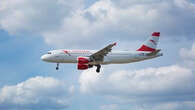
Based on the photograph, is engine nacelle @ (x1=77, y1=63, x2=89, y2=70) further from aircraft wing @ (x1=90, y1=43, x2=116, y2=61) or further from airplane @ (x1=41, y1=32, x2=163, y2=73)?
aircraft wing @ (x1=90, y1=43, x2=116, y2=61)

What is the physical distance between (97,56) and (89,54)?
2.36m

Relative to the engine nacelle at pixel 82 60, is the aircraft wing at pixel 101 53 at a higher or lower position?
higher

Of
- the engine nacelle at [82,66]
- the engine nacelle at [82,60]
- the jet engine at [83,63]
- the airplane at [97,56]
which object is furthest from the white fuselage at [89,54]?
the engine nacelle at [82,66]

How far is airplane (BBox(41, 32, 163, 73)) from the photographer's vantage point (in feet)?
320

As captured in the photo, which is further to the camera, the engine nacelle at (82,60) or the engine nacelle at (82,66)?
the engine nacelle at (82,66)

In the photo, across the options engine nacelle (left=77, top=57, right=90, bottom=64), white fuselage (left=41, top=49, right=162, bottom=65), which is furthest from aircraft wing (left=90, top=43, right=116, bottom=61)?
engine nacelle (left=77, top=57, right=90, bottom=64)

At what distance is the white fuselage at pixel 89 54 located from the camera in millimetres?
97562

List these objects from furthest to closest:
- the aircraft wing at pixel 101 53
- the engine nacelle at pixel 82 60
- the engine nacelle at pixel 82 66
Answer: the engine nacelle at pixel 82 66, the engine nacelle at pixel 82 60, the aircraft wing at pixel 101 53

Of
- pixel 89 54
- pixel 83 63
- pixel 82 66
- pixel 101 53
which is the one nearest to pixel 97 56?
pixel 101 53

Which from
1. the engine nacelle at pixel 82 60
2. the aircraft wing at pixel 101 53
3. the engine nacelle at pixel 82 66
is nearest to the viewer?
the aircraft wing at pixel 101 53

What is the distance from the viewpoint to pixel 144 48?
106 m

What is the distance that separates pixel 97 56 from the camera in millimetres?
99250

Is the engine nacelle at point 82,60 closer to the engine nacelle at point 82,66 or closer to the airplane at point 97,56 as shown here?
the airplane at point 97,56

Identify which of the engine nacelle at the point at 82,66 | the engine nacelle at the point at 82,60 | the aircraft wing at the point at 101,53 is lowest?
the engine nacelle at the point at 82,66
